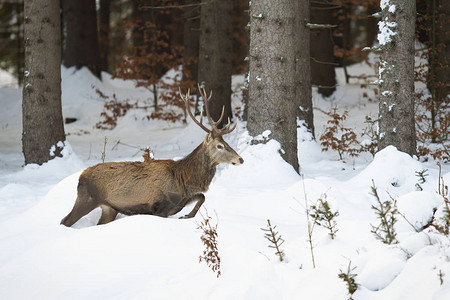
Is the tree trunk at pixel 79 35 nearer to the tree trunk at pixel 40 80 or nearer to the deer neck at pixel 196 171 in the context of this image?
the tree trunk at pixel 40 80

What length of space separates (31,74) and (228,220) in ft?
19.5

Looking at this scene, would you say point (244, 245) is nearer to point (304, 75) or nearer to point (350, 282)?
point (350, 282)

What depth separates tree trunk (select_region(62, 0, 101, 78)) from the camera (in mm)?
19875

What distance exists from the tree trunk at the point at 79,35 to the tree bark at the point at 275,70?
1277 cm

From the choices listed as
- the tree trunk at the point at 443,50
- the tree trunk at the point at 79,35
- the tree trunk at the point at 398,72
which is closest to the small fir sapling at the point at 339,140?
the tree trunk at the point at 398,72

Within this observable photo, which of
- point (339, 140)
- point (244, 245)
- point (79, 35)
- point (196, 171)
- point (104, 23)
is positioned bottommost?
point (339, 140)

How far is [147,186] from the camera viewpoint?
638 centimetres

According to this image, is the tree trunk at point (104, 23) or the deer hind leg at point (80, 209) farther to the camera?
the tree trunk at point (104, 23)

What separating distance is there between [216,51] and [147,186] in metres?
8.19

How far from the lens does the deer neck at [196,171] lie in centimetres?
649

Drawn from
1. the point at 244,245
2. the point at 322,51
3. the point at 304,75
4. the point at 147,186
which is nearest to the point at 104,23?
the point at 322,51

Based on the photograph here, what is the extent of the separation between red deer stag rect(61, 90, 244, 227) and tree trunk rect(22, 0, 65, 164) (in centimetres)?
434

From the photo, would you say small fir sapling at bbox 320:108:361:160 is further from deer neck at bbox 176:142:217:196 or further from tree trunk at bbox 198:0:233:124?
deer neck at bbox 176:142:217:196

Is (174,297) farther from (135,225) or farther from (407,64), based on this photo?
(407,64)
